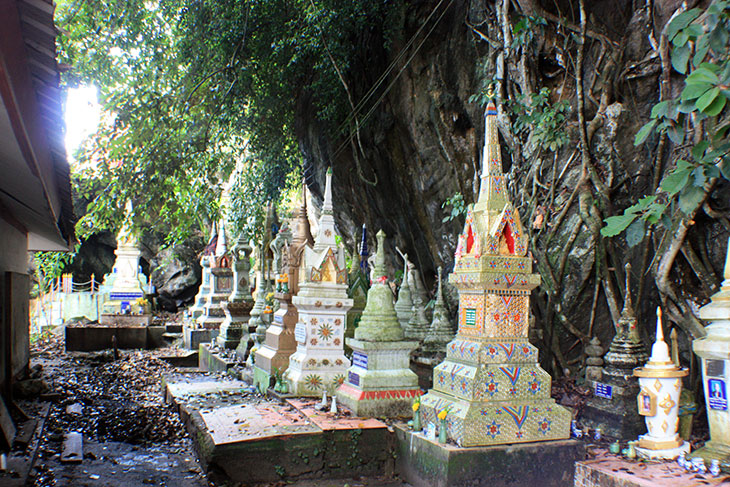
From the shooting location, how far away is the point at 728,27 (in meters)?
3.74

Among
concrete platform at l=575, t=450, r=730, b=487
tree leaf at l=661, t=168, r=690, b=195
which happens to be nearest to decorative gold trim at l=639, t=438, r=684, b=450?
concrete platform at l=575, t=450, r=730, b=487

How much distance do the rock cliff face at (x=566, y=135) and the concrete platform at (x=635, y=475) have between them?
207 centimetres

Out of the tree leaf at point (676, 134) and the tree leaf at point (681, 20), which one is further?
the tree leaf at point (676, 134)

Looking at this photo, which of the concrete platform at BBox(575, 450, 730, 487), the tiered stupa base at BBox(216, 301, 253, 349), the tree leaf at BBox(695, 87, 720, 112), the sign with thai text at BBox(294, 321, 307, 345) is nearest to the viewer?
the tree leaf at BBox(695, 87, 720, 112)

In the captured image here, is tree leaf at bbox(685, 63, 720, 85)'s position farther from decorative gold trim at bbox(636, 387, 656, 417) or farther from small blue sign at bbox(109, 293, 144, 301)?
small blue sign at bbox(109, 293, 144, 301)

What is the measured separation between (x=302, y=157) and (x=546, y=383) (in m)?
11.2

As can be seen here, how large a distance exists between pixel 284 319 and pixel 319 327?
0.77 metres

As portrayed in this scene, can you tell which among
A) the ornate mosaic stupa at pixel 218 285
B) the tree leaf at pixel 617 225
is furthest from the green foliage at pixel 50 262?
the tree leaf at pixel 617 225

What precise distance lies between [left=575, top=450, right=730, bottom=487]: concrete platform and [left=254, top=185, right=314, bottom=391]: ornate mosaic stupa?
3940mm

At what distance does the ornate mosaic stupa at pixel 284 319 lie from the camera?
7023mm

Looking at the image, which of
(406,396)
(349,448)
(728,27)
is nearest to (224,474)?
(349,448)

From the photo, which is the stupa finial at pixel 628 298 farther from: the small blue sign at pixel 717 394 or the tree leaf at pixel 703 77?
the tree leaf at pixel 703 77

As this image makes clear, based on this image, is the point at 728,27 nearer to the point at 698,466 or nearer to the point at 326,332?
the point at 698,466

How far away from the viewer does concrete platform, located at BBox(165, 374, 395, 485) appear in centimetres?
446
